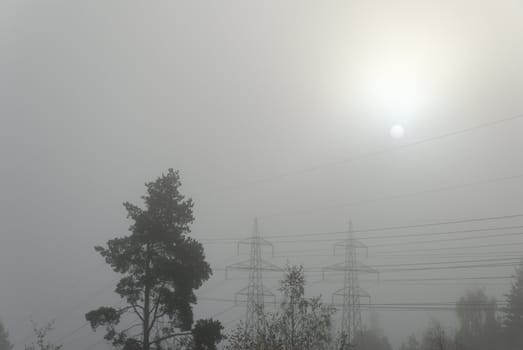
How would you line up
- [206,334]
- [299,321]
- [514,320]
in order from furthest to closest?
[514,320] → [206,334] → [299,321]

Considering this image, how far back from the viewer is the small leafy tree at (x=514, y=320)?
77.8 metres

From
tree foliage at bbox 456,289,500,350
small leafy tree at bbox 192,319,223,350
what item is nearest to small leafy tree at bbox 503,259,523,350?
tree foliage at bbox 456,289,500,350

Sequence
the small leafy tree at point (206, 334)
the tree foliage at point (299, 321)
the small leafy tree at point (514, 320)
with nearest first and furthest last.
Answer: the tree foliage at point (299, 321) < the small leafy tree at point (206, 334) < the small leafy tree at point (514, 320)

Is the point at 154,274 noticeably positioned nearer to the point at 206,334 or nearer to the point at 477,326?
the point at 206,334

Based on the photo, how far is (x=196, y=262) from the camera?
34562 millimetres

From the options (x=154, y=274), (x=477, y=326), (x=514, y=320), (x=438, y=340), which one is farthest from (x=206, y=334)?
(x=477, y=326)

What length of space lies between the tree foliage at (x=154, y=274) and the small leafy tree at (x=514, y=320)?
62.2m

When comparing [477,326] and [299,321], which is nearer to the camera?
[299,321]

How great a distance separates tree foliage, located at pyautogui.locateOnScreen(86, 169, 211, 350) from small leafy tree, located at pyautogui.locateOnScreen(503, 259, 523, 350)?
62216 mm

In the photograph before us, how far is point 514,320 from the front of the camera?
262 ft

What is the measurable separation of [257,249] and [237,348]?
38409mm

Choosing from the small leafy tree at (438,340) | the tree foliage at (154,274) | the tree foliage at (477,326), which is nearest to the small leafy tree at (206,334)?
the tree foliage at (154,274)

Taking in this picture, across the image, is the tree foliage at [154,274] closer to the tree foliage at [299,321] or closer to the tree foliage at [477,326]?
the tree foliage at [299,321]

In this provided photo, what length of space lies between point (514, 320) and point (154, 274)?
66677 millimetres
